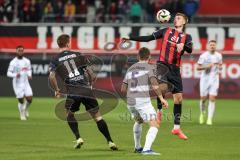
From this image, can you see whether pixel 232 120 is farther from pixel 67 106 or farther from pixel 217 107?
pixel 67 106

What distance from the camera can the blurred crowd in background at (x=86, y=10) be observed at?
34.0 metres

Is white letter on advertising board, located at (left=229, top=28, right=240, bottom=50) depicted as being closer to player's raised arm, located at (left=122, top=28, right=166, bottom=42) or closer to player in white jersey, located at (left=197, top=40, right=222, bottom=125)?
player in white jersey, located at (left=197, top=40, right=222, bottom=125)

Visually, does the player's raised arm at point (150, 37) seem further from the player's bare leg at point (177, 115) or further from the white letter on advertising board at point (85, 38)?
the white letter on advertising board at point (85, 38)

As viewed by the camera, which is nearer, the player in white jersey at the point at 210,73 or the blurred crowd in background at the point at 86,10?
the player in white jersey at the point at 210,73

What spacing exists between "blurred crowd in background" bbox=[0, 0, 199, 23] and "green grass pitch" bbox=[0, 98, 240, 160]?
9134mm

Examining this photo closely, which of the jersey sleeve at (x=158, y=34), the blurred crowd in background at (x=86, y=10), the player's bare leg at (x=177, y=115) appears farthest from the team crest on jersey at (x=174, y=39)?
the blurred crowd in background at (x=86, y=10)

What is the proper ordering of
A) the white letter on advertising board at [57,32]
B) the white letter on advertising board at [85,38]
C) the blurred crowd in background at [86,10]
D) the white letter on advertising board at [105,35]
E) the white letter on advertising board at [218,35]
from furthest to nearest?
the blurred crowd in background at [86,10] → the white letter on advertising board at [57,32] → the white letter on advertising board at [85,38] → the white letter on advertising board at [105,35] → the white letter on advertising board at [218,35]

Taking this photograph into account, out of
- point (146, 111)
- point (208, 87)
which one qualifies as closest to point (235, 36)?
point (208, 87)

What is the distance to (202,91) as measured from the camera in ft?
72.1

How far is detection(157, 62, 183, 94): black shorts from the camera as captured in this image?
1691cm

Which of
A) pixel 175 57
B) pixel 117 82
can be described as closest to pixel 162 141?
pixel 175 57

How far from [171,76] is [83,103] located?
9.05 feet

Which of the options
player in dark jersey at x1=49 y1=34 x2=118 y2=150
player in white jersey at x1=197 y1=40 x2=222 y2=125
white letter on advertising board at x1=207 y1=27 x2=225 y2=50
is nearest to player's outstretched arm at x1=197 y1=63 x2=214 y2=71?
player in white jersey at x1=197 y1=40 x2=222 y2=125

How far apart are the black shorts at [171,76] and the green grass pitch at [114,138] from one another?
129cm
